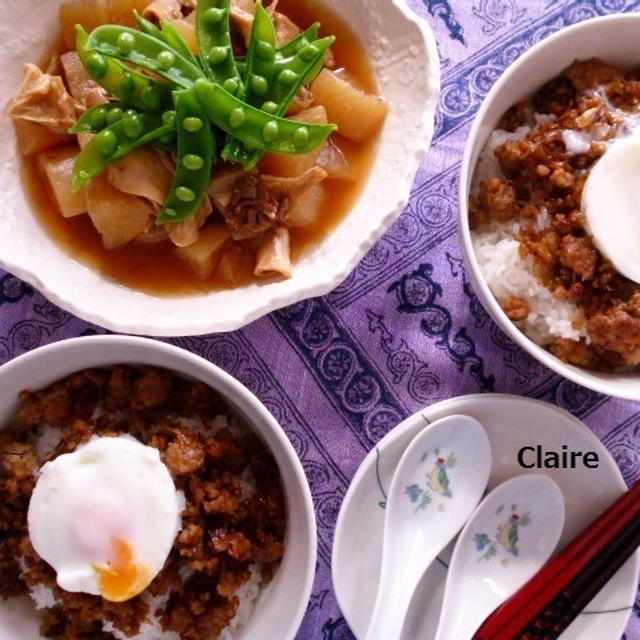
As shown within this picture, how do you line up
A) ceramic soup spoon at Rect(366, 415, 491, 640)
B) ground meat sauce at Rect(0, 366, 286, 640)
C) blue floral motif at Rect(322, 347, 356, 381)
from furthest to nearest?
1. blue floral motif at Rect(322, 347, 356, 381)
2. ceramic soup spoon at Rect(366, 415, 491, 640)
3. ground meat sauce at Rect(0, 366, 286, 640)

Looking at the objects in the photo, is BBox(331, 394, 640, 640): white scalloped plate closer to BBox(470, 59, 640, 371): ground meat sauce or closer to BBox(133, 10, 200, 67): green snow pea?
BBox(470, 59, 640, 371): ground meat sauce

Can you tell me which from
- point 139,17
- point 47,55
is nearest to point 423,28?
point 139,17

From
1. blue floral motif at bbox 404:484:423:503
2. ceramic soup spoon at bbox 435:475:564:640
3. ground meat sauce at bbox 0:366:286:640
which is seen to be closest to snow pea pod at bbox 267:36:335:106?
ground meat sauce at bbox 0:366:286:640

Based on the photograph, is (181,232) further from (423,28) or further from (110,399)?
(423,28)

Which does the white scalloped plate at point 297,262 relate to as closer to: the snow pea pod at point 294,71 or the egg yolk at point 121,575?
the snow pea pod at point 294,71

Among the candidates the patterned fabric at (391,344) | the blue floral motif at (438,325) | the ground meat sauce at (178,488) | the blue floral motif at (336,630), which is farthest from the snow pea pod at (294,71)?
the blue floral motif at (336,630)

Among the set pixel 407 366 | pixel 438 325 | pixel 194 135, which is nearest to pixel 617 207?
pixel 438 325

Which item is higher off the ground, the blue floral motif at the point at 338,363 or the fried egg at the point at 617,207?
the fried egg at the point at 617,207
